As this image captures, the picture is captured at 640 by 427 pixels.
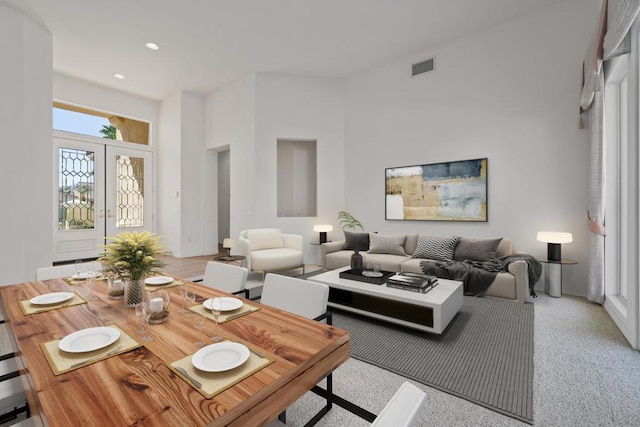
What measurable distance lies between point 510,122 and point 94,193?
25.3 ft

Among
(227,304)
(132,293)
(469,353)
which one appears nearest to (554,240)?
(469,353)

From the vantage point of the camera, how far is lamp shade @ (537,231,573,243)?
349 cm

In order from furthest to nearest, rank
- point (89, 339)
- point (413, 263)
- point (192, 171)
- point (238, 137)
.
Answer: point (192, 171) < point (238, 137) < point (413, 263) < point (89, 339)

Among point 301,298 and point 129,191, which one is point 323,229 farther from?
point 129,191

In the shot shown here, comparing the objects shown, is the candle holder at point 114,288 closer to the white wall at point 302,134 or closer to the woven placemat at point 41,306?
the woven placemat at point 41,306

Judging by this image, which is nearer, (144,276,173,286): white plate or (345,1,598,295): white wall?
(144,276,173,286): white plate

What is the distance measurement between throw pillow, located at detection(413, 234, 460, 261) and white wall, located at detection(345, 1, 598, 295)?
0.45 m

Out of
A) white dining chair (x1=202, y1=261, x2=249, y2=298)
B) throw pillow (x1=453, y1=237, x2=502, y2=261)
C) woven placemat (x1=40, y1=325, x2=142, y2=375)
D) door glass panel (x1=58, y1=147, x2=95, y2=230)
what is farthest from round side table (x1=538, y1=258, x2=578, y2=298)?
door glass panel (x1=58, y1=147, x2=95, y2=230)

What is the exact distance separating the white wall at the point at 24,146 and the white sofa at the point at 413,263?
13.2 ft

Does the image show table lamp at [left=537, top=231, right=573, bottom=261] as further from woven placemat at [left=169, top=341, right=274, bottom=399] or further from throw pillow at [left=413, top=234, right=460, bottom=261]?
woven placemat at [left=169, top=341, right=274, bottom=399]

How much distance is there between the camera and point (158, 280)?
191 cm

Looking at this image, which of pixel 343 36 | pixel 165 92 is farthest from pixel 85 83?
pixel 343 36

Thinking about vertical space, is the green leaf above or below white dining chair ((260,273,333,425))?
above

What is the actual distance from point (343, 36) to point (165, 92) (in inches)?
171
